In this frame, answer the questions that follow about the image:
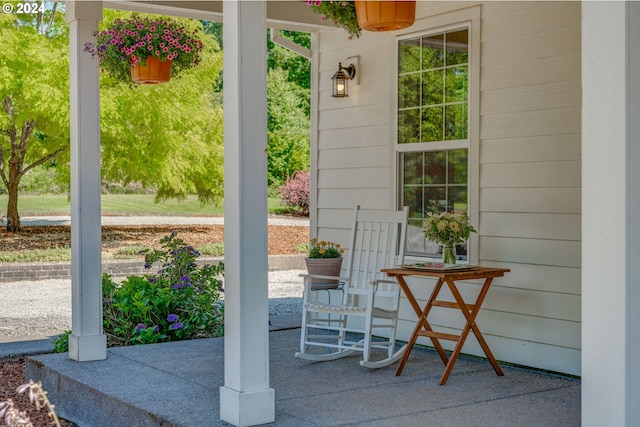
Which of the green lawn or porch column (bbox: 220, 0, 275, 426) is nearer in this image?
porch column (bbox: 220, 0, 275, 426)

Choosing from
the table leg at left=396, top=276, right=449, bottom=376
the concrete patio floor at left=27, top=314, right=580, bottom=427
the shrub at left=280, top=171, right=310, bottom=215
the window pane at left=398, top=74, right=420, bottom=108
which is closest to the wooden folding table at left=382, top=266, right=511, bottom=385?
the table leg at left=396, top=276, right=449, bottom=376

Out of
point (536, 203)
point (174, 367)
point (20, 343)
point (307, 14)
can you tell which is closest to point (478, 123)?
point (536, 203)

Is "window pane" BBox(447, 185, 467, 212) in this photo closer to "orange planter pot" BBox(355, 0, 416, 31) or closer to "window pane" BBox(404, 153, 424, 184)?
"window pane" BBox(404, 153, 424, 184)

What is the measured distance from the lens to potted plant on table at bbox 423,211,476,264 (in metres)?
4.82

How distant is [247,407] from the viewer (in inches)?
133

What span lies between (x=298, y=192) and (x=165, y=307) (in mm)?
13515

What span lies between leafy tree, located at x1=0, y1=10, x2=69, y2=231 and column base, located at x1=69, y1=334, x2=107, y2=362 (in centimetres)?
718

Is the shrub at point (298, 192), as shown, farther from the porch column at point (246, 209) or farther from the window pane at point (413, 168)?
the porch column at point (246, 209)

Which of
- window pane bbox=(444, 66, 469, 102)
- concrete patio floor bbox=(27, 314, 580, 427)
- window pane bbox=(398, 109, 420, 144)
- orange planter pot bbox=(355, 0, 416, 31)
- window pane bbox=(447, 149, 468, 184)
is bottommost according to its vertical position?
concrete patio floor bbox=(27, 314, 580, 427)

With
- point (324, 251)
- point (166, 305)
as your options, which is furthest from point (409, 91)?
point (166, 305)

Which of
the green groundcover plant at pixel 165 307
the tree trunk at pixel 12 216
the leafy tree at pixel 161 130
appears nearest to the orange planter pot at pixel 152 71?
the green groundcover plant at pixel 165 307

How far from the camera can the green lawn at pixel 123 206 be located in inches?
792

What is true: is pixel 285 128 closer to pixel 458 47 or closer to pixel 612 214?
pixel 458 47

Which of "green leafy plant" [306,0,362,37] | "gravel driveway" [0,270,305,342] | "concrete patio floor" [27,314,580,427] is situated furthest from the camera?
"gravel driveway" [0,270,305,342]
